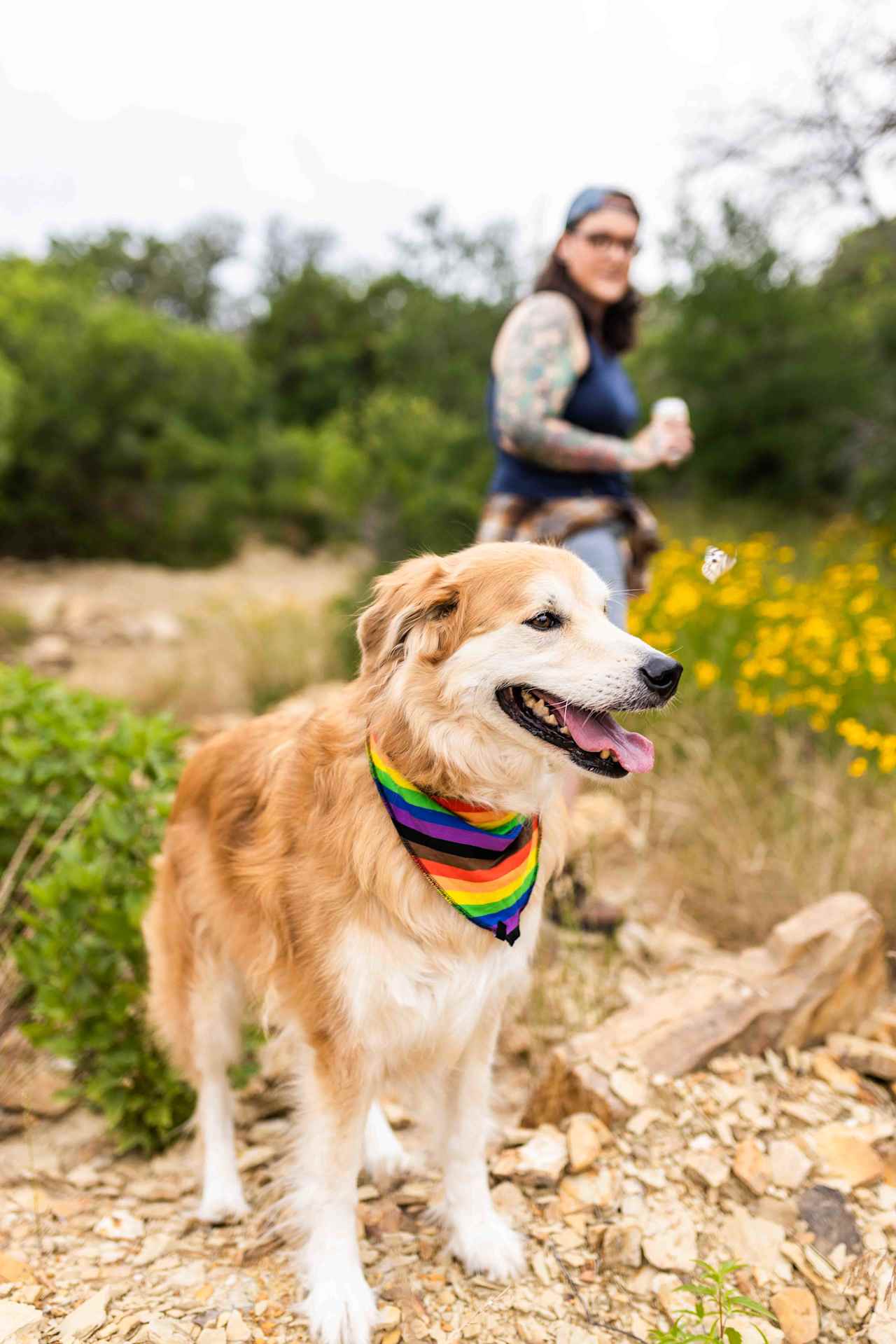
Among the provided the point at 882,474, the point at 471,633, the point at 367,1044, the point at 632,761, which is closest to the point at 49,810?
the point at 367,1044

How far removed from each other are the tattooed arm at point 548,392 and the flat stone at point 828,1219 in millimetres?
2374

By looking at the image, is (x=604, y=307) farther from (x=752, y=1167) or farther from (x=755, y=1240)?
(x=755, y=1240)

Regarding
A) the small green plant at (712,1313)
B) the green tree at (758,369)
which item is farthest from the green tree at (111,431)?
the small green plant at (712,1313)

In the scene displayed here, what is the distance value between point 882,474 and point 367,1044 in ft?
29.6

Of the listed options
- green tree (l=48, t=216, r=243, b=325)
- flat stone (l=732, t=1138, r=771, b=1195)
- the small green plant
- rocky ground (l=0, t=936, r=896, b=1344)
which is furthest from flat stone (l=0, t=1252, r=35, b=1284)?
green tree (l=48, t=216, r=243, b=325)

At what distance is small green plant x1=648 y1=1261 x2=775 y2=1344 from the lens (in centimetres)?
189

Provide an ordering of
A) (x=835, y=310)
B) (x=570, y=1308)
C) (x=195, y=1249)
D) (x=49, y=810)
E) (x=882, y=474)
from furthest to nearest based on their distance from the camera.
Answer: (x=835, y=310), (x=882, y=474), (x=49, y=810), (x=195, y=1249), (x=570, y=1308)

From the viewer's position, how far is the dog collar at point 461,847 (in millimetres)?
2145

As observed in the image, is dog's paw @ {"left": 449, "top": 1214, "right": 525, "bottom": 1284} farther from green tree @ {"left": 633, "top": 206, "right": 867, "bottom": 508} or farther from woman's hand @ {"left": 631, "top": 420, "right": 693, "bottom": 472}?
green tree @ {"left": 633, "top": 206, "right": 867, "bottom": 508}

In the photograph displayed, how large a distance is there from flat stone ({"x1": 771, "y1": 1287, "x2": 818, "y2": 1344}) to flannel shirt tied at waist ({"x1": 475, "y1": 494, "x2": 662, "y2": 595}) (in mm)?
2264

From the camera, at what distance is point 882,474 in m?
9.48

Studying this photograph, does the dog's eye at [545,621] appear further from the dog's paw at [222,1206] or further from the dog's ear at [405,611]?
the dog's paw at [222,1206]

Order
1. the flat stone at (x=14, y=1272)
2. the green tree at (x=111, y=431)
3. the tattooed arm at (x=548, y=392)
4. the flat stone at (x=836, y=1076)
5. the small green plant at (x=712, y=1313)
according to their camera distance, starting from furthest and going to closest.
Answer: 1. the green tree at (x=111, y=431)
2. the tattooed arm at (x=548, y=392)
3. the flat stone at (x=836, y=1076)
4. the flat stone at (x=14, y=1272)
5. the small green plant at (x=712, y=1313)

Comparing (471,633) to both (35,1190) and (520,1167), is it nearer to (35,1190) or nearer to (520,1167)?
(520,1167)
